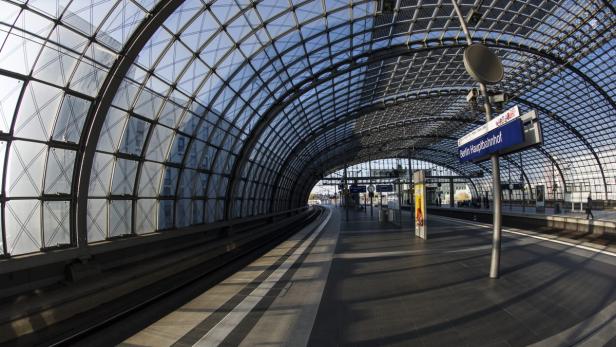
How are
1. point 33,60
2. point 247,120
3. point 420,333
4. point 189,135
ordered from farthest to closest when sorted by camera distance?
point 247,120 → point 189,135 → point 33,60 → point 420,333

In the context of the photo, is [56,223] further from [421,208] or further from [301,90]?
[301,90]

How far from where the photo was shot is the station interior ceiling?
1056cm

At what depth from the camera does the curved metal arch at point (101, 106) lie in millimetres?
11844

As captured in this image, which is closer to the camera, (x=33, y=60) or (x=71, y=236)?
(x=33, y=60)

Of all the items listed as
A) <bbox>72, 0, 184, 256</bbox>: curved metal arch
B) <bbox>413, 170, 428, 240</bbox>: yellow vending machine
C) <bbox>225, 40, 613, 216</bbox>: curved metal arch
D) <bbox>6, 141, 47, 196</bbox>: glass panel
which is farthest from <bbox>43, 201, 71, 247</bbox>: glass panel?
<bbox>413, 170, 428, 240</bbox>: yellow vending machine

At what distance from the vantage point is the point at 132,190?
1576 centimetres

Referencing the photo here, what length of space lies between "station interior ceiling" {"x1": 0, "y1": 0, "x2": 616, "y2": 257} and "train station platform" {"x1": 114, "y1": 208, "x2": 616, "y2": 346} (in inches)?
260

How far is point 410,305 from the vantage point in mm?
7719

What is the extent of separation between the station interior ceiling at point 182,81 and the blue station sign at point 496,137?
37.4ft

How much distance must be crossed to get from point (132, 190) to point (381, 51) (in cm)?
2285

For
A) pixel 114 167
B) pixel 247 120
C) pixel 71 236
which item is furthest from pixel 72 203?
pixel 247 120

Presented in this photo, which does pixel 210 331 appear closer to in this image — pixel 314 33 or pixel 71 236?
pixel 71 236

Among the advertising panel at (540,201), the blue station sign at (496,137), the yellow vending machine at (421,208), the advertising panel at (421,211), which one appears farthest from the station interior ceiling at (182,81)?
the advertising panel at (540,201)

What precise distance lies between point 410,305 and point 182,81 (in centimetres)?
1475
